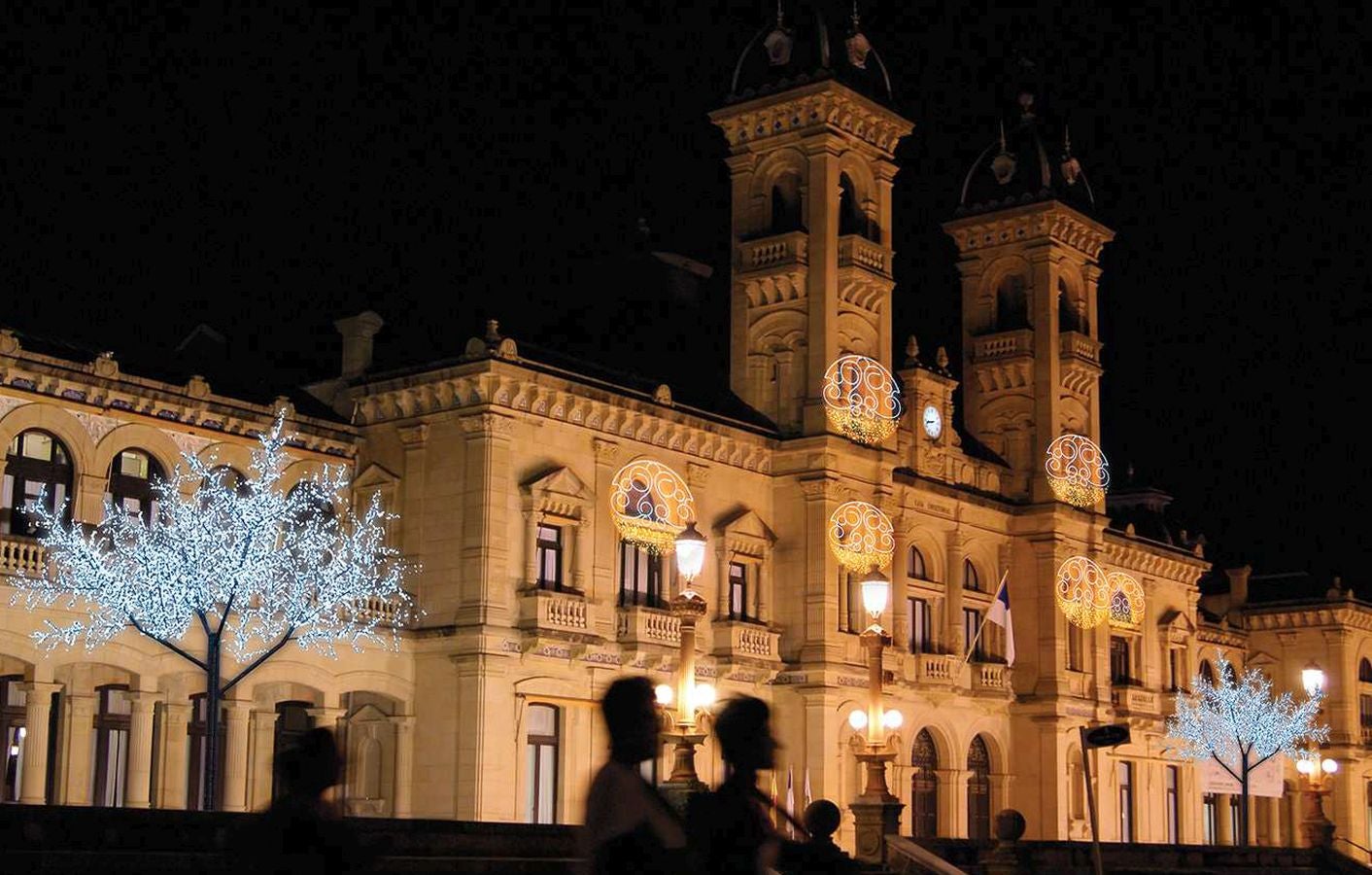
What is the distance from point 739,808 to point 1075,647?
167ft

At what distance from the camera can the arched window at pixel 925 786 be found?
2112 inches

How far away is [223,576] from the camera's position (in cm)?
3400

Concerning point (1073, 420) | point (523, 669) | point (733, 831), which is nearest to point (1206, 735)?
point (1073, 420)

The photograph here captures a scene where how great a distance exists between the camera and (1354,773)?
74.6m

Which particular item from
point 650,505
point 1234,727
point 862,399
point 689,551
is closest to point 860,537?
point 862,399

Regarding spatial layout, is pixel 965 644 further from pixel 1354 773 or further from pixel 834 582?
pixel 1354 773

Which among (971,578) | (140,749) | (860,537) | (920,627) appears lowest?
(140,749)

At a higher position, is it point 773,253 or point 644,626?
point 773,253

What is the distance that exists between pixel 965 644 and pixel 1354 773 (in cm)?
2632

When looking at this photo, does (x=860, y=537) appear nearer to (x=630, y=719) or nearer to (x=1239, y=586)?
(x=1239, y=586)

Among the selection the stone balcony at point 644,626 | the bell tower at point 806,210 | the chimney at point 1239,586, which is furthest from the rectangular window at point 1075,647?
the chimney at point 1239,586

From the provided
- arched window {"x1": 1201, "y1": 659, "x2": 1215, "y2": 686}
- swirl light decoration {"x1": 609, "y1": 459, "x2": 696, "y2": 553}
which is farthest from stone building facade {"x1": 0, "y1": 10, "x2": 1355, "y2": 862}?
arched window {"x1": 1201, "y1": 659, "x2": 1215, "y2": 686}

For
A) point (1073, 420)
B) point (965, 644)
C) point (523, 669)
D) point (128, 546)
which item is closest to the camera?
point (128, 546)

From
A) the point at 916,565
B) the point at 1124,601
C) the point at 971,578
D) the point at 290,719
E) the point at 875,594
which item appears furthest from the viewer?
the point at 1124,601
